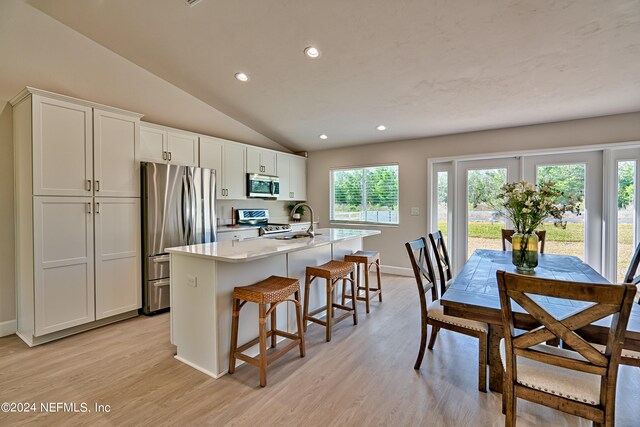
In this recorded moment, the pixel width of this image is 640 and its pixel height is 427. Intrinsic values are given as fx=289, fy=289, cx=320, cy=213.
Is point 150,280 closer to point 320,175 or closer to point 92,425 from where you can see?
point 92,425

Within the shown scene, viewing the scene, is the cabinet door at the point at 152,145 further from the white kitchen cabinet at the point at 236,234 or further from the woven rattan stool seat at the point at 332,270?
the woven rattan stool seat at the point at 332,270

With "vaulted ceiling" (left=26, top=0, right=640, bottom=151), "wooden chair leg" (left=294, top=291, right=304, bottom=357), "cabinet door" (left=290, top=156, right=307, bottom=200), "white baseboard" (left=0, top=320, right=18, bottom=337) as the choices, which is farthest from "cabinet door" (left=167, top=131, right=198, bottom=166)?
"wooden chair leg" (left=294, top=291, right=304, bottom=357)

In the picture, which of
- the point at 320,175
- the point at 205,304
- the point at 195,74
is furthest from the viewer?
the point at 320,175

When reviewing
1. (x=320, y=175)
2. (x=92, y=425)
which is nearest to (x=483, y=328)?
(x=92, y=425)

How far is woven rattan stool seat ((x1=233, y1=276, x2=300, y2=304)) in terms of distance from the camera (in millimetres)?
2082

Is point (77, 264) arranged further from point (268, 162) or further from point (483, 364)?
point (483, 364)

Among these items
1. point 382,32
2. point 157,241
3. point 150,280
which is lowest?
point 150,280

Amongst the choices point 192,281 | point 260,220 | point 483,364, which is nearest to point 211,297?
point 192,281

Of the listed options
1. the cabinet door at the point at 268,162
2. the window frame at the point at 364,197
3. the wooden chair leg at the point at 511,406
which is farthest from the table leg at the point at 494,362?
the cabinet door at the point at 268,162

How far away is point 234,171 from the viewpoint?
4723 mm

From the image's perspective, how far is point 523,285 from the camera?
4.09 ft

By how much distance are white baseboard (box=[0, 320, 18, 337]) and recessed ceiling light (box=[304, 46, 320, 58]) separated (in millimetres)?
4133

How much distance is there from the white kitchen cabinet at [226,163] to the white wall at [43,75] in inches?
34.1

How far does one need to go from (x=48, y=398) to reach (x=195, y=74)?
356 cm
